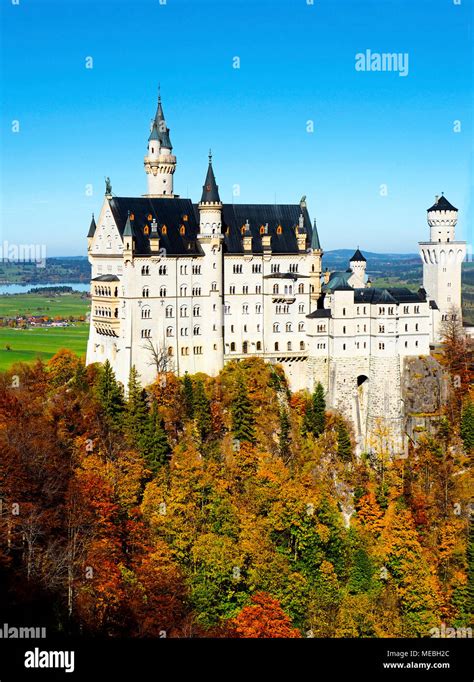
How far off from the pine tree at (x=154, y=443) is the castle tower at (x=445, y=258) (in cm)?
3086

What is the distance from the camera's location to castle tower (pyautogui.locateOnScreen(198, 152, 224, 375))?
236 feet

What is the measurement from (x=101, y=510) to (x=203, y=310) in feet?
78.8

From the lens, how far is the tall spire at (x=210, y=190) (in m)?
71.9

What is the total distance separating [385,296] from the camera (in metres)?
74.8

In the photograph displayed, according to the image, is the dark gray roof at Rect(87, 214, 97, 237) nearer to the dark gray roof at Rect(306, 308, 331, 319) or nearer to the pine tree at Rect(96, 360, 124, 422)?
the pine tree at Rect(96, 360, 124, 422)

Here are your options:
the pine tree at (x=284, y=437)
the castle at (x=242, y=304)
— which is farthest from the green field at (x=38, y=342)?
the pine tree at (x=284, y=437)

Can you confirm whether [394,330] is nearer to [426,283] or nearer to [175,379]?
[426,283]

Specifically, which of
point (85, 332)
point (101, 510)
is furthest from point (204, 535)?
point (85, 332)

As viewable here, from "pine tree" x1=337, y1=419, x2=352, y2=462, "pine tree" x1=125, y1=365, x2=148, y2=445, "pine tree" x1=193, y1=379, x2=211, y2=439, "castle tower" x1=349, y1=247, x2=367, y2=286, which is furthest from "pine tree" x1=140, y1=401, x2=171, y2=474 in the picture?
"castle tower" x1=349, y1=247, x2=367, y2=286

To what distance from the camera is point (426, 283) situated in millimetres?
84062

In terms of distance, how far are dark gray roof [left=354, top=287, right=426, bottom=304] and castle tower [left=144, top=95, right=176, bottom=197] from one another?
1967 cm

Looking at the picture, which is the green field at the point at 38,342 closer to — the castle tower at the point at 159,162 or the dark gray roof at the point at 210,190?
the castle tower at the point at 159,162

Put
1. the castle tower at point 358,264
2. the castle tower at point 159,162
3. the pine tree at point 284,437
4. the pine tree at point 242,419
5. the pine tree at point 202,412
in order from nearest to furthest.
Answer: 1. the pine tree at point 202,412
2. the pine tree at point 242,419
3. the pine tree at point 284,437
4. the castle tower at point 358,264
5. the castle tower at point 159,162

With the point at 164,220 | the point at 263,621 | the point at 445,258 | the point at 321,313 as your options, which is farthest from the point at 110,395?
the point at 445,258
